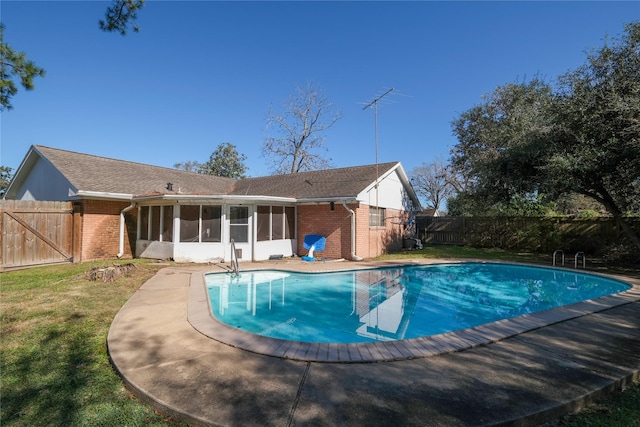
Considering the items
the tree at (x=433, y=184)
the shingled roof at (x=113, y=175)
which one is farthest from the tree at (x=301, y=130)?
the tree at (x=433, y=184)

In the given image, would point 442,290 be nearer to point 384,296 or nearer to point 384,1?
point 384,296

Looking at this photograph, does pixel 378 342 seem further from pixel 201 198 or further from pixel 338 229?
pixel 201 198

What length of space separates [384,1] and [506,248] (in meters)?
15.2

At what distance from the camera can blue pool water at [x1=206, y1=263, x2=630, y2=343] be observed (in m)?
5.95

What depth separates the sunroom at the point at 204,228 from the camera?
12094 millimetres

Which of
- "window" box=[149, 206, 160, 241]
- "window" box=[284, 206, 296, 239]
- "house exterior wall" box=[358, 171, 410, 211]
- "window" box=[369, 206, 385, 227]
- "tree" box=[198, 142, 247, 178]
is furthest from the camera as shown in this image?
"tree" box=[198, 142, 247, 178]

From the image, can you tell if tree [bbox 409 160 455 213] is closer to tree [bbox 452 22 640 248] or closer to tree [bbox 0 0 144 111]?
tree [bbox 452 22 640 248]

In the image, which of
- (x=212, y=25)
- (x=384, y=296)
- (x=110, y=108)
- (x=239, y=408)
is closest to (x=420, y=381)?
(x=239, y=408)

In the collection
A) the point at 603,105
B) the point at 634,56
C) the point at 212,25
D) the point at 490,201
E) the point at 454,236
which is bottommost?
the point at 454,236

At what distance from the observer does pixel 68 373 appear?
336cm

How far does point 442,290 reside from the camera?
9133mm

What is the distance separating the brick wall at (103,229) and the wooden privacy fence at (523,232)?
18.3 metres

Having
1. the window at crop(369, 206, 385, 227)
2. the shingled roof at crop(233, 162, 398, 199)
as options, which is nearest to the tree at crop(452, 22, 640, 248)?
the window at crop(369, 206, 385, 227)

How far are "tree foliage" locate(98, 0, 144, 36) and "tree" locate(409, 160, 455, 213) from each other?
129 feet
